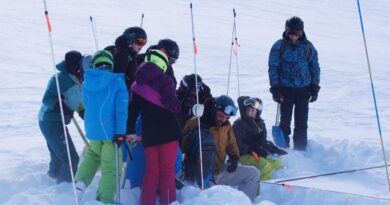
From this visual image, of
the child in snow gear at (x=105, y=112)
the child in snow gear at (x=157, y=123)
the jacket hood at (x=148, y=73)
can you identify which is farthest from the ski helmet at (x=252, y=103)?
the child in snow gear at (x=105, y=112)

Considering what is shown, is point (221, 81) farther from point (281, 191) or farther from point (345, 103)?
point (281, 191)

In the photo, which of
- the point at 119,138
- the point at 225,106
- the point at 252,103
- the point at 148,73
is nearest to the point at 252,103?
the point at 252,103

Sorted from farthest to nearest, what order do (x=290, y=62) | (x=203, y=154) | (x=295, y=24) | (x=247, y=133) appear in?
1. (x=290, y=62)
2. (x=295, y=24)
3. (x=247, y=133)
4. (x=203, y=154)

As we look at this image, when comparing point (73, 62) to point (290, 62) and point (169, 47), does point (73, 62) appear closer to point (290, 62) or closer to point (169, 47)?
point (169, 47)

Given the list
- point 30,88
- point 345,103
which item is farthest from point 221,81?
point 30,88

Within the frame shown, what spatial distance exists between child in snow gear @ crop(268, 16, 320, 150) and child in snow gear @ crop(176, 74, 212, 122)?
1.54 m

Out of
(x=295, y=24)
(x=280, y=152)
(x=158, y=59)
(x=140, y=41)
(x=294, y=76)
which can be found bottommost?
(x=280, y=152)

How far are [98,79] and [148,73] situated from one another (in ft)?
1.60

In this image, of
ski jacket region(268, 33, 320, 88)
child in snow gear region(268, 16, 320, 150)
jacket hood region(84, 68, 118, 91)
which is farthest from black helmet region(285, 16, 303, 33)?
jacket hood region(84, 68, 118, 91)

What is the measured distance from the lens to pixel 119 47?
6227 mm

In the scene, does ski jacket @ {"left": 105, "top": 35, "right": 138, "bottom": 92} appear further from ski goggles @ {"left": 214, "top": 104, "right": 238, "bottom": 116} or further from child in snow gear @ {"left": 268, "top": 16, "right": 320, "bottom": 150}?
child in snow gear @ {"left": 268, "top": 16, "right": 320, "bottom": 150}

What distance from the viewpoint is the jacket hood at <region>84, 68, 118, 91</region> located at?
5.23 m

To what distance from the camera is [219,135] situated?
6160mm

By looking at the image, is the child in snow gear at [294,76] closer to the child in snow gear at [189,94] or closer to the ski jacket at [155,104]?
the child in snow gear at [189,94]
